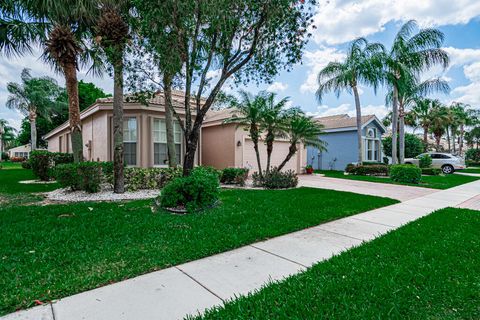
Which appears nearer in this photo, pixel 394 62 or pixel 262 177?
pixel 262 177

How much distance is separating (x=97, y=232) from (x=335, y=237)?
166 inches

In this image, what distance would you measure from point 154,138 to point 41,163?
18.6 ft

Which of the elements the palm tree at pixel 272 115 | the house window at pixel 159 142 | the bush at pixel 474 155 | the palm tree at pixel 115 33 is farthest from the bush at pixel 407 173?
the bush at pixel 474 155

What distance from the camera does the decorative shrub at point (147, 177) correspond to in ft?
29.1

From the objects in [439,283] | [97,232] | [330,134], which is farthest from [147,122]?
[330,134]

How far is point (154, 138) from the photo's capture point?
464 inches

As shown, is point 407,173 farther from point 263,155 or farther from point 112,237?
point 112,237

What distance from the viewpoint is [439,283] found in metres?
2.72

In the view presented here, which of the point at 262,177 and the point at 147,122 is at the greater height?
the point at 147,122

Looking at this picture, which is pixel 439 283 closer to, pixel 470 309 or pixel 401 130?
pixel 470 309

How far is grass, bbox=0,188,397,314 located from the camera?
2.77m

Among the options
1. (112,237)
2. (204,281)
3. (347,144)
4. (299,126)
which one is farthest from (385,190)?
(347,144)

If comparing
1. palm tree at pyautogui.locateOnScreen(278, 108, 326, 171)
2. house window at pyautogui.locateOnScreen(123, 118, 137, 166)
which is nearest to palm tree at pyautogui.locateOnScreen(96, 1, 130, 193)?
house window at pyautogui.locateOnScreen(123, 118, 137, 166)

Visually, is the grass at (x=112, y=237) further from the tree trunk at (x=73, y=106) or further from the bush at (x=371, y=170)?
the bush at (x=371, y=170)
